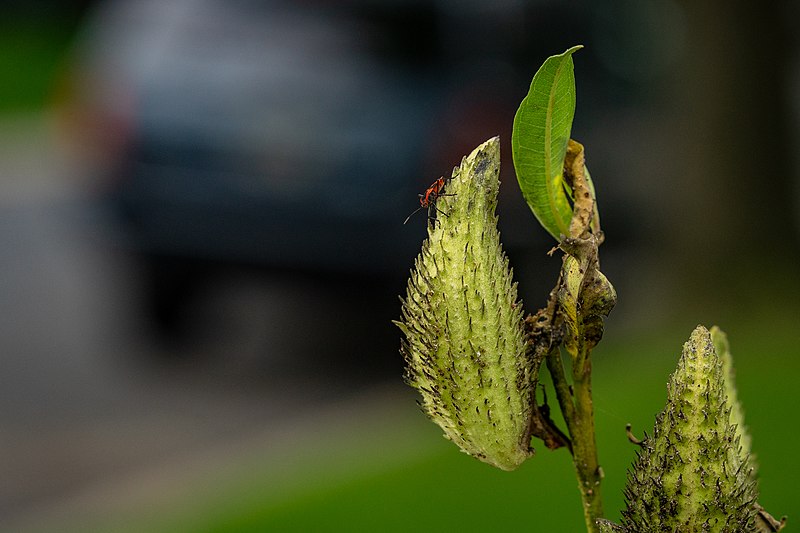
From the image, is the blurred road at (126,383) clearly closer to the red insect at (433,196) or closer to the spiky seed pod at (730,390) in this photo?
the red insect at (433,196)

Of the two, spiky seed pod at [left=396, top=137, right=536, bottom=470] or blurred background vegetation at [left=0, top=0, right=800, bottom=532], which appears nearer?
spiky seed pod at [left=396, top=137, right=536, bottom=470]

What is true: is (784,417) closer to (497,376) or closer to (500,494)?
(500,494)

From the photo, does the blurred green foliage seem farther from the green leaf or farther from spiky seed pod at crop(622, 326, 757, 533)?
spiky seed pod at crop(622, 326, 757, 533)

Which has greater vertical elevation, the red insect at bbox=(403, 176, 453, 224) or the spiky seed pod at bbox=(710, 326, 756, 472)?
the red insect at bbox=(403, 176, 453, 224)

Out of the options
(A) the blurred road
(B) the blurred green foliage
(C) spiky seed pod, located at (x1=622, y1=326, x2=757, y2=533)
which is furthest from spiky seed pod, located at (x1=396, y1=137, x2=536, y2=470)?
(B) the blurred green foliage

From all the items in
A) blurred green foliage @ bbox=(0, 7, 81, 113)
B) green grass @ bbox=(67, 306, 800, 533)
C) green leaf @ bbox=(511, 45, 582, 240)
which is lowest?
green leaf @ bbox=(511, 45, 582, 240)

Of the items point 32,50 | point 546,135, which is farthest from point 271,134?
point 32,50

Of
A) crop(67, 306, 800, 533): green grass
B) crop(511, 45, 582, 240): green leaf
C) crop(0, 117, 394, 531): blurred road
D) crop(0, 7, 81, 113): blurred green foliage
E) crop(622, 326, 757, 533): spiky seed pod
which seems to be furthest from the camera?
crop(0, 7, 81, 113): blurred green foliage

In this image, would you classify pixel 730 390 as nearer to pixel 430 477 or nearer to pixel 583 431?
pixel 583 431
